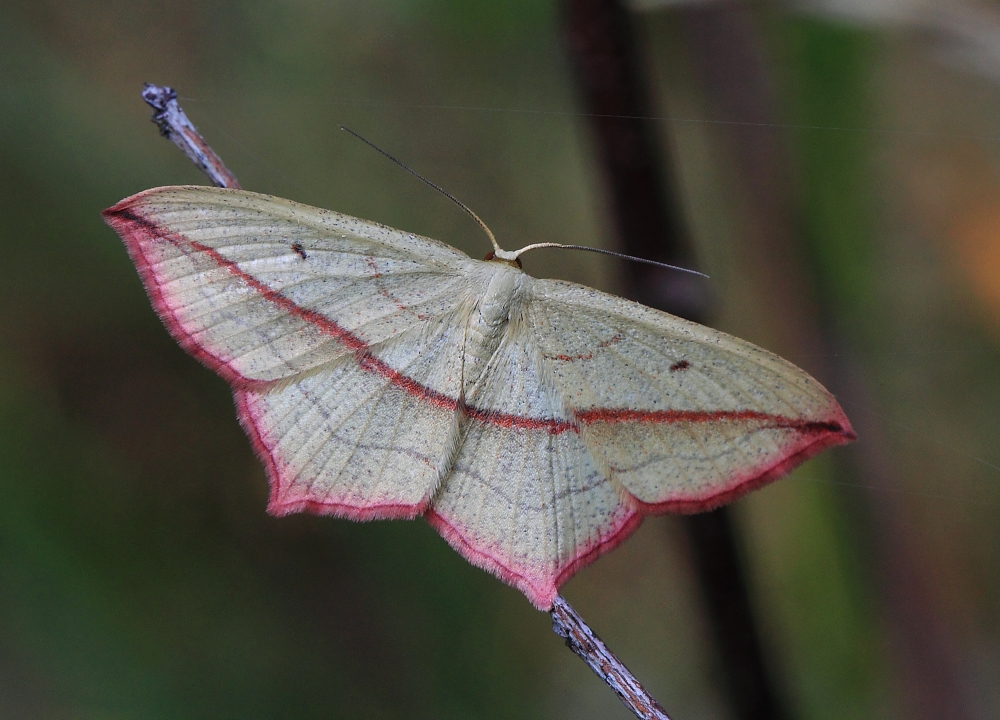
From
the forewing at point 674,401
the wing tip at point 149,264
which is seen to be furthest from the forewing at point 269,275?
the forewing at point 674,401

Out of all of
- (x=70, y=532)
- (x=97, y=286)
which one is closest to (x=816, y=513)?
(x=70, y=532)

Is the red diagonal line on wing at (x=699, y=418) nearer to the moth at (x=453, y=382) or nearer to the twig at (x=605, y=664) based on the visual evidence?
the moth at (x=453, y=382)

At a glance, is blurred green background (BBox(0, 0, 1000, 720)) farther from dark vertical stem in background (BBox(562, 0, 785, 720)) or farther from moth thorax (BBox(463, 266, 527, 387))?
moth thorax (BBox(463, 266, 527, 387))

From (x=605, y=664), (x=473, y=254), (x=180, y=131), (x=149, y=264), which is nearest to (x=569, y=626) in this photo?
(x=605, y=664)

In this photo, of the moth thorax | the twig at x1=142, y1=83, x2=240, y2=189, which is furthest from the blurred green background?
the twig at x1=142, y1=83, x2=240, y2=189

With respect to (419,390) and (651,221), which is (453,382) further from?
(651,221)
